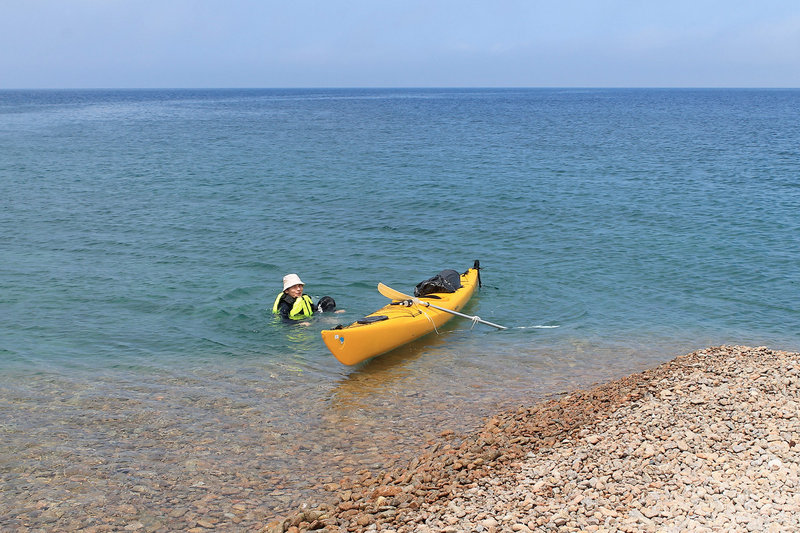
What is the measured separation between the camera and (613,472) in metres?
6.28

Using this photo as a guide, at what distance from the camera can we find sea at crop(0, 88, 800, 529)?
25.3ft

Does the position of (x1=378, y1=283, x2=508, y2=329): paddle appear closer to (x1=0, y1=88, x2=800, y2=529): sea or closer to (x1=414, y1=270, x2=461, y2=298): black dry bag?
(x1=0, y1=88, x2=800, y2=529): sea

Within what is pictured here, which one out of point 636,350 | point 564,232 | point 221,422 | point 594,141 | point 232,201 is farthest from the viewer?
point 594,141

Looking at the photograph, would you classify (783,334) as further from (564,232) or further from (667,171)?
(667,171)

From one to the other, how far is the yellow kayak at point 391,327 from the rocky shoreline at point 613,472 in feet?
8.61

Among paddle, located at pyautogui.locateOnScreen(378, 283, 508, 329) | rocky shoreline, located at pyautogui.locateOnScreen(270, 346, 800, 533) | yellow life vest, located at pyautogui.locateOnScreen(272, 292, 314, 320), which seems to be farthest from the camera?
yellow life vest, located at pyautogui.locateOnScreen(272, 292, 314, 320)

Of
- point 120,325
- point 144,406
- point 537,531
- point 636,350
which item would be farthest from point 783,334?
point 120,325

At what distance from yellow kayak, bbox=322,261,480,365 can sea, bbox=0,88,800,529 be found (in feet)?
0.88

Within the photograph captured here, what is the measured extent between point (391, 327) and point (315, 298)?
12.1ft

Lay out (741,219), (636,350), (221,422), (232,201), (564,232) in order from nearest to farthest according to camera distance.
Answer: (221,422) → (636,350) → (564,232) → (741,219) → (232,201)

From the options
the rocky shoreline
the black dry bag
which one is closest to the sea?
the black dry bag

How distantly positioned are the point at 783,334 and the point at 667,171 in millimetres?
21410

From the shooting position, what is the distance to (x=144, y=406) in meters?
9.05

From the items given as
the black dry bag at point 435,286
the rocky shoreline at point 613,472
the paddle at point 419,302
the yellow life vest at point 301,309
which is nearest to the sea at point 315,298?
the paddle at point 419,302
